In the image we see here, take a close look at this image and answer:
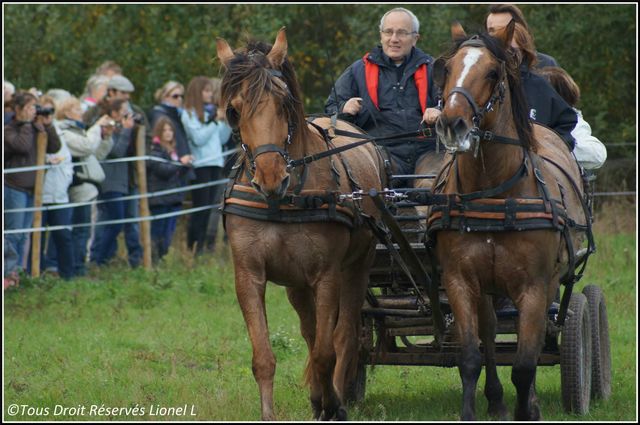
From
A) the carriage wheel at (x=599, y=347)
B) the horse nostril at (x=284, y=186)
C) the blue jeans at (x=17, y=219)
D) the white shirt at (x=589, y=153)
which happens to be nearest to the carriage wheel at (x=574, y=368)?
the carriage wheel at (x=599, y=347)

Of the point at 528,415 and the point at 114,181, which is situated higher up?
the point at 114,181

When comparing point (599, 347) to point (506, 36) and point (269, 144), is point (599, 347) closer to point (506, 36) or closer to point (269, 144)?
point (506, 36)

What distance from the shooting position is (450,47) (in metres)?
7.40

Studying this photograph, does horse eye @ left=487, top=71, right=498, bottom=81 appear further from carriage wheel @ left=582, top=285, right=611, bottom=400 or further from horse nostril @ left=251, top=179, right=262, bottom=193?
carriage wheel @ left=582, top=285, right=611, bottom=400

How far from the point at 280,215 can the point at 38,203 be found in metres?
6.41

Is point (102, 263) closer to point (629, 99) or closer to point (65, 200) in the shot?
point (65, 200)

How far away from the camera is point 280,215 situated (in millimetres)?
7547

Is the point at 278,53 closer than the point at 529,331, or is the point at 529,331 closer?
the point at 529,331

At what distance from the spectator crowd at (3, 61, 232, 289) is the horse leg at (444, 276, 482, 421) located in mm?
6440

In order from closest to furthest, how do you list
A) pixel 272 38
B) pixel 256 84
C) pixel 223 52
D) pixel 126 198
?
1. pixel 256 84
2. pixel 223 52
3. pixel 126 198
4. pixel 272 38

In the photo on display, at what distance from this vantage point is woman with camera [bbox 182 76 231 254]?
15836 millimetres

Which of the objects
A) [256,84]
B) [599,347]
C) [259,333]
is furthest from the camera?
[599,347]

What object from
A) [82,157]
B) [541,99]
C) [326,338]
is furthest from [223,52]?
[82,157]

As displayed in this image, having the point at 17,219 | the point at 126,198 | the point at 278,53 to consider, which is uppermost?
the point at 278,53
